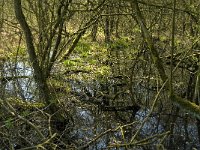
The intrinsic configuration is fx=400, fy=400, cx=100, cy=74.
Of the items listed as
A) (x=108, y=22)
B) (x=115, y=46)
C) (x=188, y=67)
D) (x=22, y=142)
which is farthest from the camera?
(x=115, y=46)

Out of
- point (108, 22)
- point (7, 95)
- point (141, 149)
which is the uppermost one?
point (108, 22)

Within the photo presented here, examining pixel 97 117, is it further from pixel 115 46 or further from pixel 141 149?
pixel 115 46

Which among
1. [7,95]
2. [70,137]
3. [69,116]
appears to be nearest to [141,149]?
[70,137]

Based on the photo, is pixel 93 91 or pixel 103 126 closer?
pixel 103 126

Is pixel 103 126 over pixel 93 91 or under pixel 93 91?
under

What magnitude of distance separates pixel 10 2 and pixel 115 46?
16.0ft

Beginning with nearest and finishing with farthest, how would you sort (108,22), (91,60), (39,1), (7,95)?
(39,1) → (7,95) → (91,60) → (108,22)

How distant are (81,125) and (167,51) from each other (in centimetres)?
631

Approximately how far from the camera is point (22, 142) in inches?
244

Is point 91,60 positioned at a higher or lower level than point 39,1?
lower

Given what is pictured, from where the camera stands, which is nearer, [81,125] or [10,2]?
[81,125]

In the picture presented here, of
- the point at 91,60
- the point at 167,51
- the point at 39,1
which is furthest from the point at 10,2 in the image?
the point at 167,51

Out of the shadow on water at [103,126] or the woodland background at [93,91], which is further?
the shadow on water at [103,126]

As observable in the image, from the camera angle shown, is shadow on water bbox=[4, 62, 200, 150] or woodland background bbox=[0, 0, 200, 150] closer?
woodland background bbox=[0, 0, 200, 150]
